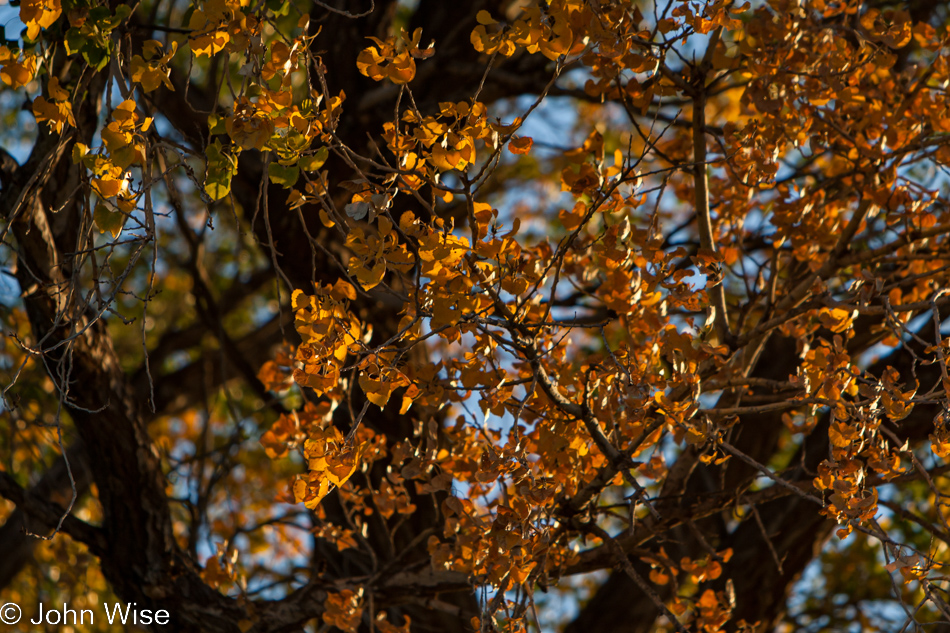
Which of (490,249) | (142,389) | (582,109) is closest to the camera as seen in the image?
(490,249)

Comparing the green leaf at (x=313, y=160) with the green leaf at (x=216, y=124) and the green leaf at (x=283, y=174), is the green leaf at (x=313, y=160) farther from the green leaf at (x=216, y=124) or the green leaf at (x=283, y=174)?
the green leaf at (x=216, y=124)

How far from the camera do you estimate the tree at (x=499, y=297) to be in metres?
1.85

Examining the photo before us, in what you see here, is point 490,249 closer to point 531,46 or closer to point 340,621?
point 531,46

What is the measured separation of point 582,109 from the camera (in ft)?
24.7

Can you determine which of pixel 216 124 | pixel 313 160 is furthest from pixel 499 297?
pixel 216 124

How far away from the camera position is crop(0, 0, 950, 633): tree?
1848 millimetres

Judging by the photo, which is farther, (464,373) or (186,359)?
(186,359)

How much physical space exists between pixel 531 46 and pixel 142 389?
403cm

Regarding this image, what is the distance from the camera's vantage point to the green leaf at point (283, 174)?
1872 mm

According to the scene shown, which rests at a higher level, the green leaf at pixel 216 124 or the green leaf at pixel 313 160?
the green leaf at pixel 216 124

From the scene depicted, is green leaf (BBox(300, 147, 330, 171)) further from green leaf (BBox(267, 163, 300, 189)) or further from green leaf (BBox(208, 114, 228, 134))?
green leaf (BBox(208, 114, 228, 134))

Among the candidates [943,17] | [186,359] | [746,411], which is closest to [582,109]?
[943,17]

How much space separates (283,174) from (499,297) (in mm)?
589

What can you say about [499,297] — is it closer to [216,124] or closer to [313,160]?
[313,160]
